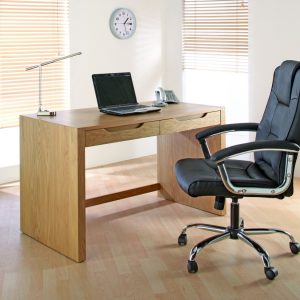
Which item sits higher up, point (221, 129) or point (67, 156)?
point (221, 129)

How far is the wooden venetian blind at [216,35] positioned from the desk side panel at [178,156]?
5.41ft

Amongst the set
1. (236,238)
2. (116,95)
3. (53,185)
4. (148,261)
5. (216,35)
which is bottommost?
(148,261)

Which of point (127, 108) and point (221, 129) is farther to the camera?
point (127, 108)

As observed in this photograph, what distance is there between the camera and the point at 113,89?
12.1 ft

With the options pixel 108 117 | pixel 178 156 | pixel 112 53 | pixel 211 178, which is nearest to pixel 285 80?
pixel 211 178

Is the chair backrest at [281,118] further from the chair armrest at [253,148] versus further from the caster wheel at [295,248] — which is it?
the caster wheel at [295,248]

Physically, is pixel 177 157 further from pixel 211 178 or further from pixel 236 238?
pixel 211 178

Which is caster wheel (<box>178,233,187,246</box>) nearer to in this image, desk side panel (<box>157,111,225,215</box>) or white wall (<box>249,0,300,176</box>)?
desk side panel (<box>157,111,225,215</box>)

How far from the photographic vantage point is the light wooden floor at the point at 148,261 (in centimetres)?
287

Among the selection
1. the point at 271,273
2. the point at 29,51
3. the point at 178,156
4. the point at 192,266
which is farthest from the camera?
the point at 29,51

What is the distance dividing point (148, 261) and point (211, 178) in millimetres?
636

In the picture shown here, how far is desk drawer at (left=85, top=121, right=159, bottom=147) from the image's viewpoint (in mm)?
3182

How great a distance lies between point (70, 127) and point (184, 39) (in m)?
3.28

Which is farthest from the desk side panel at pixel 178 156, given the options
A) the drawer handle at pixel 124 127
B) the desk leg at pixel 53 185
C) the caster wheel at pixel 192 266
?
the desk leg at pixel 53 185
